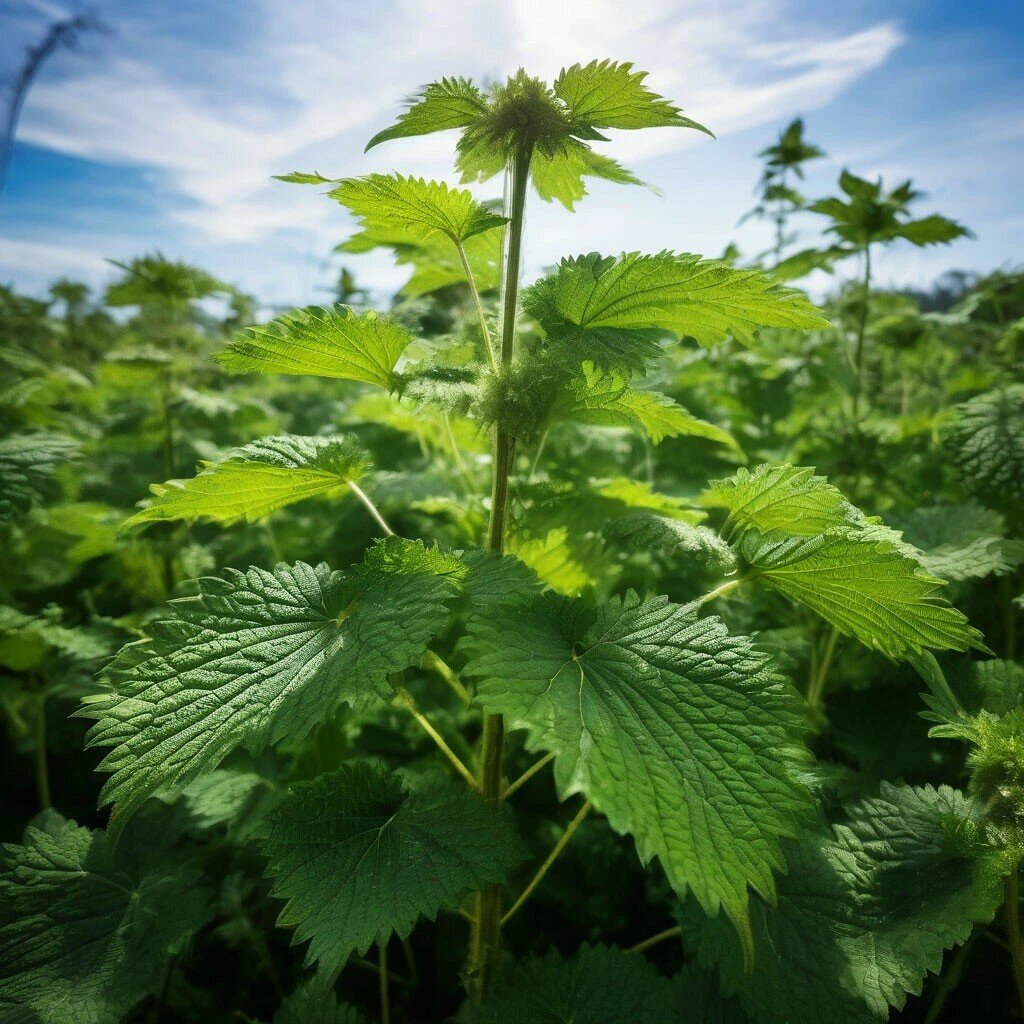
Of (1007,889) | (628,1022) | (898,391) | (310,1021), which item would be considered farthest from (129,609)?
(898,391)

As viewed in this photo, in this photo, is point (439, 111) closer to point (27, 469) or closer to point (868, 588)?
point (868, 588)

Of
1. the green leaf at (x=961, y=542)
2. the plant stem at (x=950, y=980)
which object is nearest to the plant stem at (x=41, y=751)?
the plant stem at (x=950, y=980)

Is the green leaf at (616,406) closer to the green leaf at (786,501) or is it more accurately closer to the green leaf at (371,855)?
the green leaf at (786,501)

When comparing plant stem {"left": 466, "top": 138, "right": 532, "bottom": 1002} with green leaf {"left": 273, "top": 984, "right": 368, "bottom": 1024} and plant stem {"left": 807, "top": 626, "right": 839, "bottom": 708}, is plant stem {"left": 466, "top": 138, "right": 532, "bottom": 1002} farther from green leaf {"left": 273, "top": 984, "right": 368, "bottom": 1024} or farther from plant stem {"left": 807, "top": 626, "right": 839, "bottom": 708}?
plant stem {"left": 807, "top": 626, "right": 839, "bottom": 708}

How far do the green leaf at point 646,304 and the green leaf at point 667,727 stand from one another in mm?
340

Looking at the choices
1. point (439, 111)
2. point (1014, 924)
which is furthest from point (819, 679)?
point (439, 111)

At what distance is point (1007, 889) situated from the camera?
858mm

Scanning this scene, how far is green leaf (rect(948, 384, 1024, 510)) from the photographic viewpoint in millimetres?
1396

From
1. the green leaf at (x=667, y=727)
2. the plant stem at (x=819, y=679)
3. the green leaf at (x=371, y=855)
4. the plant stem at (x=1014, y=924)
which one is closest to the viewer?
the green leaf at (x=667, y=727)

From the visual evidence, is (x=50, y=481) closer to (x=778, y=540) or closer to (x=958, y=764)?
(x=778, y=540)

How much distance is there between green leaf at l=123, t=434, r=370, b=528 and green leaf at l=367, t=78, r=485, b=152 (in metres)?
0.42

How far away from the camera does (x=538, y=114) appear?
2.62 ft

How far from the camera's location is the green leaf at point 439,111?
764mm

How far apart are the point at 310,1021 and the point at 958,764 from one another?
3.92 ft
